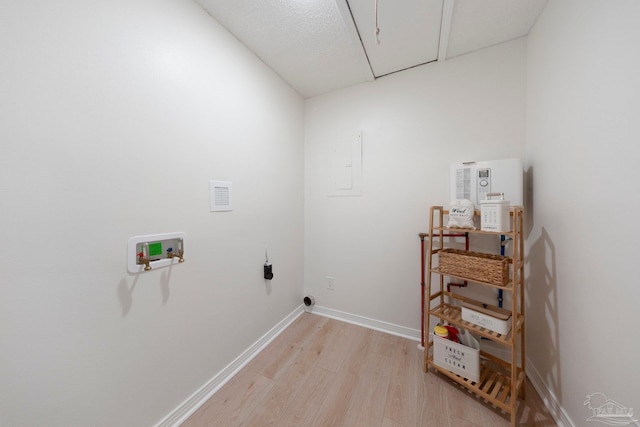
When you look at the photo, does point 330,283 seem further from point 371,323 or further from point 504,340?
point 504,340

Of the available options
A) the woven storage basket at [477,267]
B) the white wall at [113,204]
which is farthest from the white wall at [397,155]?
the white wall at [113,204]

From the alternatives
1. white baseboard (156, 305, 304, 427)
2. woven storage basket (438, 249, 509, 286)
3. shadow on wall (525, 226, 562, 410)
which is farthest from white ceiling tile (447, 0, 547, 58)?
white baseboard (156, 305, 304, 427)

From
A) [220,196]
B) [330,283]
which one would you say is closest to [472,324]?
[330,283]

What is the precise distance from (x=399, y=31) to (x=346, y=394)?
2393 millimetres

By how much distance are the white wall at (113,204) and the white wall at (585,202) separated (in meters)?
1.86

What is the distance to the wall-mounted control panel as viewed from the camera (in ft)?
3.14

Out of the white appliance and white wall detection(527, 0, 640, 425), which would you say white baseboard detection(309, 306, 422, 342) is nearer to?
white wall detection(527, 0, 640, 425)

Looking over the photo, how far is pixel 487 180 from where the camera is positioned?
54.3 inches

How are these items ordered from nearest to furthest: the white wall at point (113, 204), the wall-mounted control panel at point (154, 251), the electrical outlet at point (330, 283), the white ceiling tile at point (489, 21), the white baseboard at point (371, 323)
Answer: the white wall at point (113, 204) → the wall-mounted control panel at point (154, 251) → the white ceiling tile at point (489, 21) → the white baseboard at point (371, 323) → the electrical outlet at point (330, 283)

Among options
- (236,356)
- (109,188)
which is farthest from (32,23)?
(236,356)

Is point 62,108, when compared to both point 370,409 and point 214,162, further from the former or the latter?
point 370,409

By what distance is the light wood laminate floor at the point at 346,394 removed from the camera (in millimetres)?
1145

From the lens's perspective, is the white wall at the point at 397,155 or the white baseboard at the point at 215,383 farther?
the white wall at the point at 397,155

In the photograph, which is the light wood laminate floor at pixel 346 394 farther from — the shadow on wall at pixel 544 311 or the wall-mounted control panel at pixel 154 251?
the wall-mounted control panel at pixel 154 251
